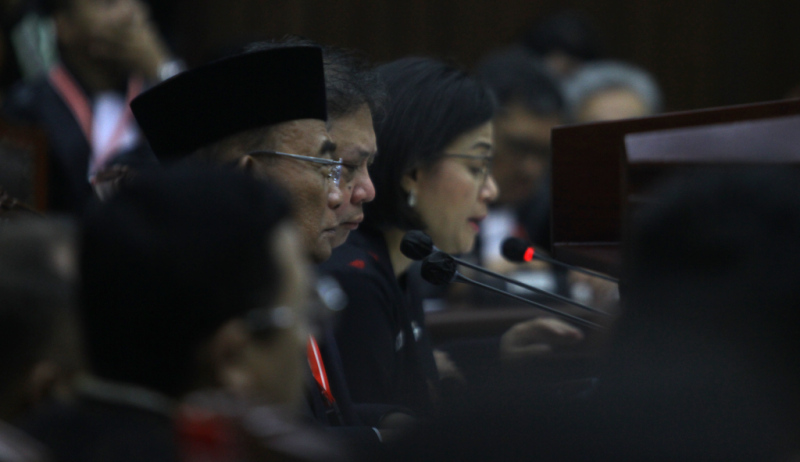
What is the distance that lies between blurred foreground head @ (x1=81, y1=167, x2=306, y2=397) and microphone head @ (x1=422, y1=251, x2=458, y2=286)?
3.16ft

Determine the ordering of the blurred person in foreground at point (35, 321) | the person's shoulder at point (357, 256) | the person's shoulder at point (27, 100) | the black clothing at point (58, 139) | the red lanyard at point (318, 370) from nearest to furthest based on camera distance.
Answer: the blurred person in foreground at point (35, 321)
the red lanyard at point (318, 370)
the person's shoulder at point (357, 256)
the black clothing at point (58, 139)
the person's shoulder at point (27, 100)

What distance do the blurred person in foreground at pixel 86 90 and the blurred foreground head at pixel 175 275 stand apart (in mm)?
2631

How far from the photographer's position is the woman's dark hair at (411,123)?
114 inches

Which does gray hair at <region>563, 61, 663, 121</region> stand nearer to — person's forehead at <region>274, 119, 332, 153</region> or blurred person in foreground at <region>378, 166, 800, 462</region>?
person's forehead at <region>274, 119, 332, 153</region>

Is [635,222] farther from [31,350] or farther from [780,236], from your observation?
[31,350]

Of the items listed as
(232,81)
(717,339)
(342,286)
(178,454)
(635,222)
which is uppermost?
(232,81)

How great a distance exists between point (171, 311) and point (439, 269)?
3.54 feet

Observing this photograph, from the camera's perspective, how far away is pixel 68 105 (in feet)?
13.5

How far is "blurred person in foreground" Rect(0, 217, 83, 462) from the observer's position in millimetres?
1424

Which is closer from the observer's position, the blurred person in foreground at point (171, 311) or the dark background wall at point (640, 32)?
the blurred person in foreground at point (171, 311)

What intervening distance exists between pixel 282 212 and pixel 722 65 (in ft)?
19.3

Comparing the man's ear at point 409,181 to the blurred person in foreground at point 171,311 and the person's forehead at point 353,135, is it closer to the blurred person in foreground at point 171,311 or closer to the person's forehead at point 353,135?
the person's forehead at point 353,135

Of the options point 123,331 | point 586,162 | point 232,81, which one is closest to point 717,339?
point 123,331

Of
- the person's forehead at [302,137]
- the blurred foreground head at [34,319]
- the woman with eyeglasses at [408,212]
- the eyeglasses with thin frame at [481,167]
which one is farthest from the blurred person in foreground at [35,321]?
the eyeglasses with thin frame at [481,167]
